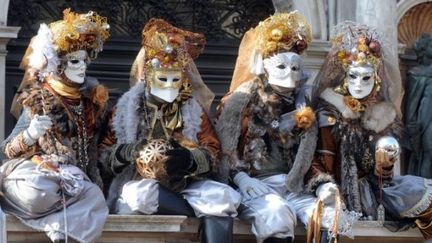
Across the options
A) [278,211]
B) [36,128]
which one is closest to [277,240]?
[278,211]

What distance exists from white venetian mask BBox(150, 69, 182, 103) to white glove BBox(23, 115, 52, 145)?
677mm

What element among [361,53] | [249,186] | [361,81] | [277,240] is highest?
[361,53]

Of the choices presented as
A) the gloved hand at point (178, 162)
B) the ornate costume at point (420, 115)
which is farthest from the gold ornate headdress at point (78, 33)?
the ornate costume at point (420, 115)

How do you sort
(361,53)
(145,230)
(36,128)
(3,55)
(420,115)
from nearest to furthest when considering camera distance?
(36,128), (145,230), (361,53), (3,55), (420,115)

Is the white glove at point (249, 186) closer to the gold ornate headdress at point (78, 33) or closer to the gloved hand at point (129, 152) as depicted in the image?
the gloved hand at point (129, 152)

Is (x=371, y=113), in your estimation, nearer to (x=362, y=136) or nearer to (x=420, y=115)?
(x=362, y=136)

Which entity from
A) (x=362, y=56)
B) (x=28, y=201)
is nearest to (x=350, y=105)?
(x=362, y=56)

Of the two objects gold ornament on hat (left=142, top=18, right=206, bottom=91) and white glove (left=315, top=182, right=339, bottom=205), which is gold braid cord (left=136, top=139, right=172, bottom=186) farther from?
white glove (left=315, top=182, right=339, bottom=205)

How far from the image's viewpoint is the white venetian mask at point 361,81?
39.5ft

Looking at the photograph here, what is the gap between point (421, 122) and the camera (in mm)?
13148

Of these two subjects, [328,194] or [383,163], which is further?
[383,163]

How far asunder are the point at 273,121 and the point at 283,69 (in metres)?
0.30

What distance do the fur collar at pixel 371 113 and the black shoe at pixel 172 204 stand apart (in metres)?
1.09

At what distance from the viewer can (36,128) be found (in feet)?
37.4
